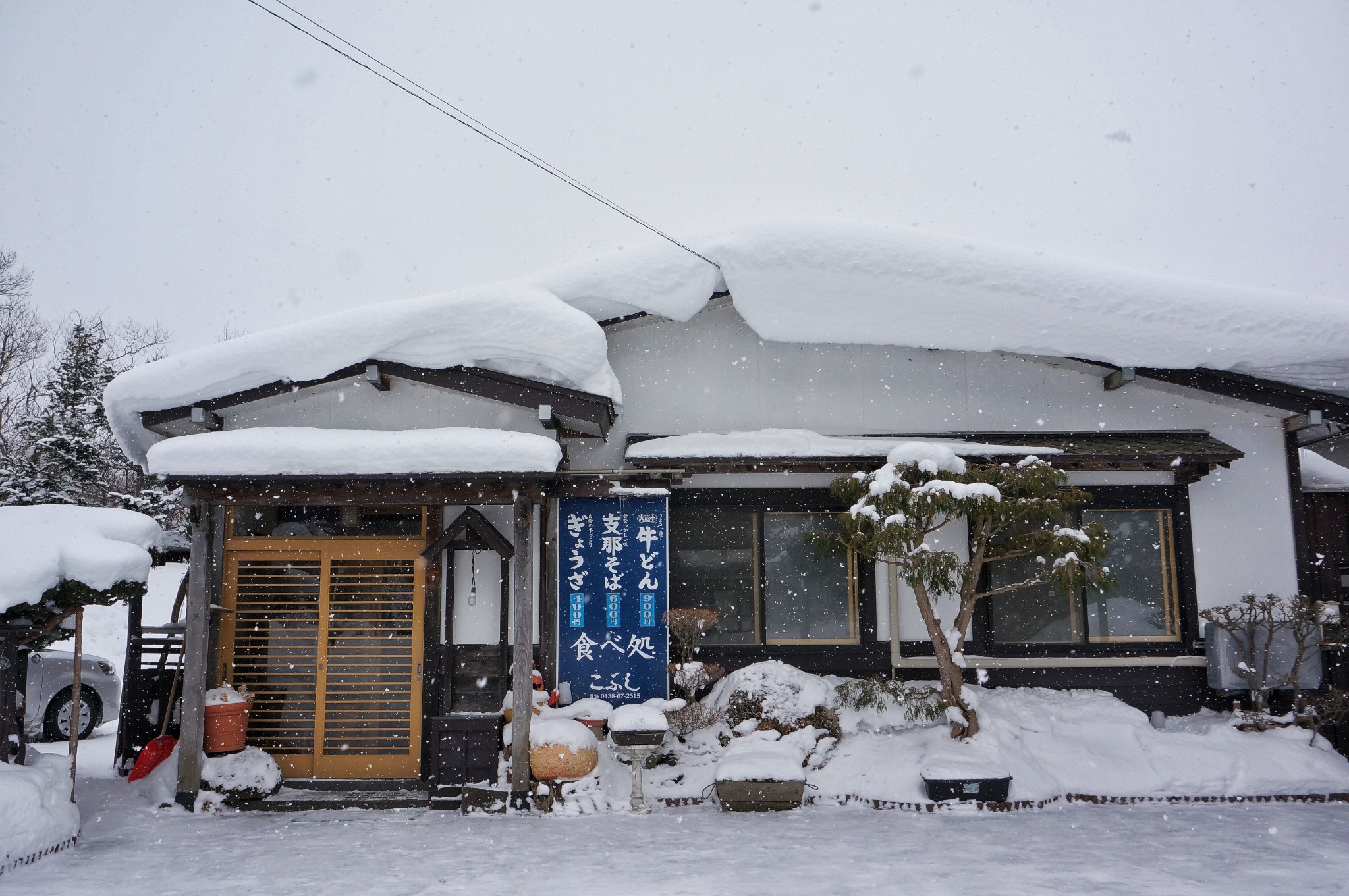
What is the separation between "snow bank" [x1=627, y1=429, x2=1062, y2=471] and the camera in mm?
8836

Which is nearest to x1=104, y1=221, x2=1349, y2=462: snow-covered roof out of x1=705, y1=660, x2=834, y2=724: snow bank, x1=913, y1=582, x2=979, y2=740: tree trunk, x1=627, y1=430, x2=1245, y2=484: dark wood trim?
x1=627, y1=430, x2=1245, y2=484: dark wood trim

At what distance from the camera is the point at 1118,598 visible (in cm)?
951

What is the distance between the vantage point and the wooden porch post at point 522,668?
7.48 meters

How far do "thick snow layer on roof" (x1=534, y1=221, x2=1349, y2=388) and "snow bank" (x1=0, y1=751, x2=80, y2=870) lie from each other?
20.7 ft

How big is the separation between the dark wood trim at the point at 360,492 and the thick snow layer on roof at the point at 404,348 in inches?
47.2

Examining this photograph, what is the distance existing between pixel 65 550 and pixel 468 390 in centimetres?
356

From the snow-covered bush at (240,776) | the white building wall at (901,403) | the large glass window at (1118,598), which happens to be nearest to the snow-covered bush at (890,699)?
the white building wall at (901,403)

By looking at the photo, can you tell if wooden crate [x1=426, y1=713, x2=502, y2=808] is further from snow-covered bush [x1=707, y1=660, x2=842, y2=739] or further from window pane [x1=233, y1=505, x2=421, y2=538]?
snow-covered bush [x1=707, y1=660, x2=842, y2=739]

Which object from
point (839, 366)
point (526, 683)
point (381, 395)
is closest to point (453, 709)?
point (526, 683)

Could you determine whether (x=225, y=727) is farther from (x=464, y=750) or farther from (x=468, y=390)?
(x=468, y=390)

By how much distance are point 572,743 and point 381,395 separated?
160 inches

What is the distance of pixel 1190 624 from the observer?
9.21m

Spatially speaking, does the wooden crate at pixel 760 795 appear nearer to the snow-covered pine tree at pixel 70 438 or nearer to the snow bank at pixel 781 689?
the snow bank at pixel 781 689

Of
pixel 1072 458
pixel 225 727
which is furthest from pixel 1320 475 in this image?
pixel 225 727
